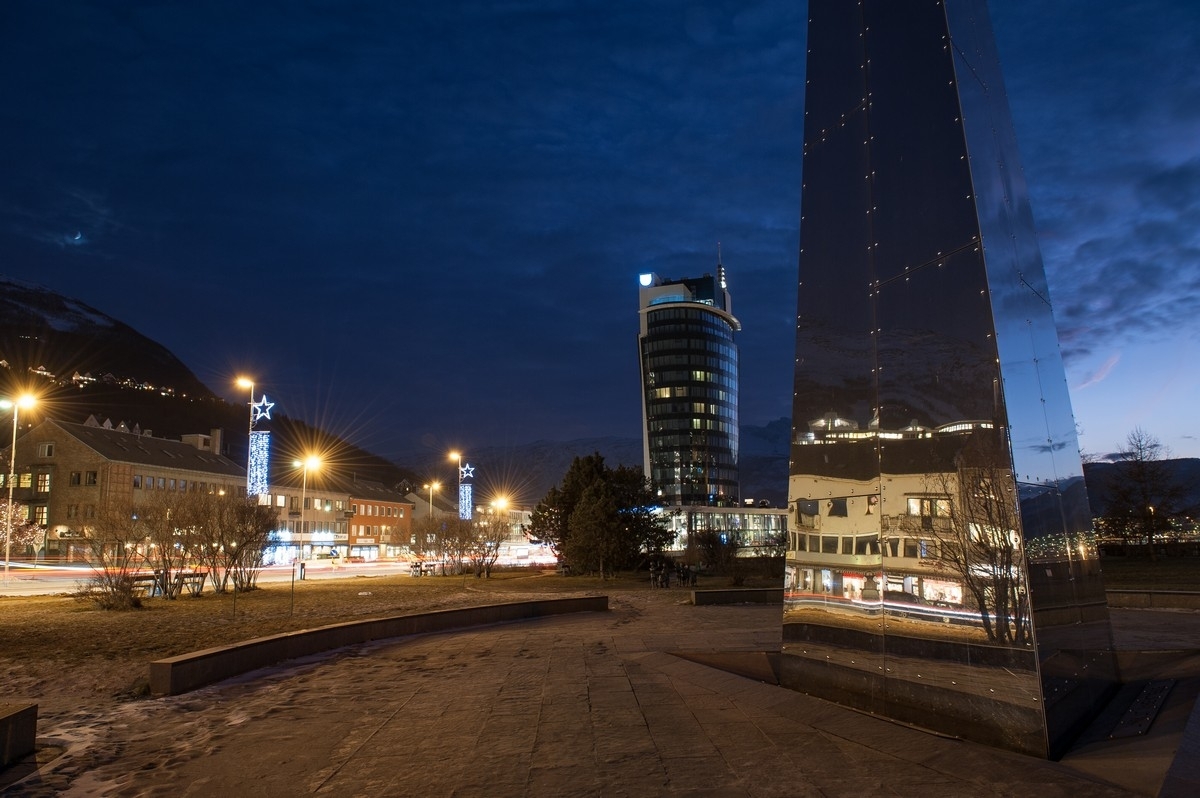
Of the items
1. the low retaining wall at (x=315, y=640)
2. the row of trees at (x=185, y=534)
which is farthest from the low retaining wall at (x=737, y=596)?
the row of trees at (x=185, y=534)

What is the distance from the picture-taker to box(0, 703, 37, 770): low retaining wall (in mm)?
6191

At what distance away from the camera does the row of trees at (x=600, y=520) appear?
3666 cm

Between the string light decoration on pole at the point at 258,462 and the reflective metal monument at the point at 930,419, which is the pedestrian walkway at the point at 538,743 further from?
the string light decoration on pole at the point at 258,462

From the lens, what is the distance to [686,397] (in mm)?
136875

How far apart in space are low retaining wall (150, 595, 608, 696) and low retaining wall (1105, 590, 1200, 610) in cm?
1247

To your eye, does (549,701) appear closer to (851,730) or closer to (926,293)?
(851,730)

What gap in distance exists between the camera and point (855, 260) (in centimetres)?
770

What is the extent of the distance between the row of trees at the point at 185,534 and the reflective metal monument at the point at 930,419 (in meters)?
22.7

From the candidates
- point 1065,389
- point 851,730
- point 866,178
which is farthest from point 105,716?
point 1065,389

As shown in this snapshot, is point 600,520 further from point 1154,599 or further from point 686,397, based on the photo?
point 686,397

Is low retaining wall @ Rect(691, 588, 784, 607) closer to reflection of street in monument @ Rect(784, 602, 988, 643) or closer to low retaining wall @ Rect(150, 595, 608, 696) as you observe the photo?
low retaining wall @ Rect(150, 595, 608, 696)

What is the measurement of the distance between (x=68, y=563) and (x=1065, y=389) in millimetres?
62385

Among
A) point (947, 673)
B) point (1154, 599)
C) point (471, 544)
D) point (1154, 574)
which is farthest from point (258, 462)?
point (1154, 574)

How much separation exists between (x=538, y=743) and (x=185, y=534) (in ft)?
79.3
